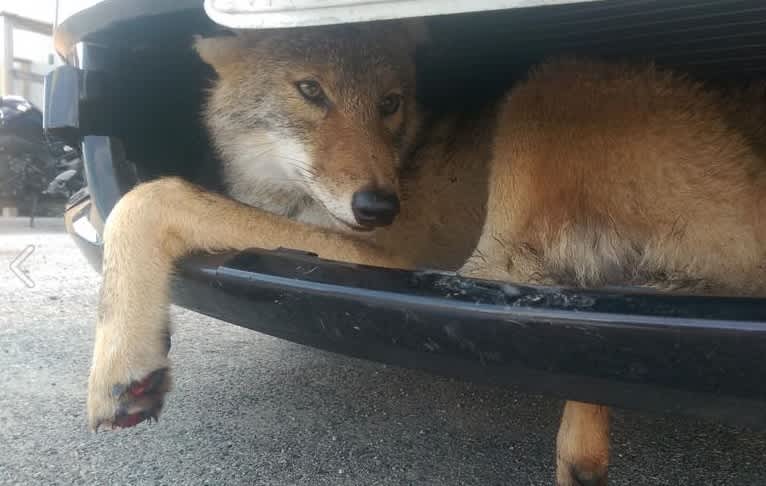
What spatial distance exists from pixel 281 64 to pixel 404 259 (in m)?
0.75

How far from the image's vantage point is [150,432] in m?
2.04

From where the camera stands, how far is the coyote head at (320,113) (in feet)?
6.06

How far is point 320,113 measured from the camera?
2.02 metres

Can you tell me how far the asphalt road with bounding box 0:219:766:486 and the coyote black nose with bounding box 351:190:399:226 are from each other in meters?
0.67

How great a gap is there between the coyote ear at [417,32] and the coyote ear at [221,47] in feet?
1.82

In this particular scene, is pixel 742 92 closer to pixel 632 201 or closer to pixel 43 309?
pixel 632 201

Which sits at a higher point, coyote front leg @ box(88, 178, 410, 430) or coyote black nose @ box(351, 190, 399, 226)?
coyote black nose @ box(351, 190, 399, 226)

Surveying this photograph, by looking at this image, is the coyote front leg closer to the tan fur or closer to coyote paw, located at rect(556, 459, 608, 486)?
the tan fur

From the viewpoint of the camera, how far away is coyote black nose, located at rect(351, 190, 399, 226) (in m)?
1.74

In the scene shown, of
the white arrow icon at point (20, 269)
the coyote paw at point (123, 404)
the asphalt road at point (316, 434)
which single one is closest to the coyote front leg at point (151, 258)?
the coyote paw at point (123, 404)

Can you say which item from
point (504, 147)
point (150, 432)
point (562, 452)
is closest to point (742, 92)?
point (504, 147)

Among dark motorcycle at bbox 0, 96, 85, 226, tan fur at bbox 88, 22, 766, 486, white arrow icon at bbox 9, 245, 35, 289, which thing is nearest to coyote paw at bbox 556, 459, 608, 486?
tan fur at bbox 88, 22, 766, 486

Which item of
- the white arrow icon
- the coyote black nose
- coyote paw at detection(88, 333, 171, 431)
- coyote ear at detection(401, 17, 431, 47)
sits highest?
coyote ear at detection(401, 17, 431, 47)

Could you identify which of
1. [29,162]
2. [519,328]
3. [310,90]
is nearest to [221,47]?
[310,90]
